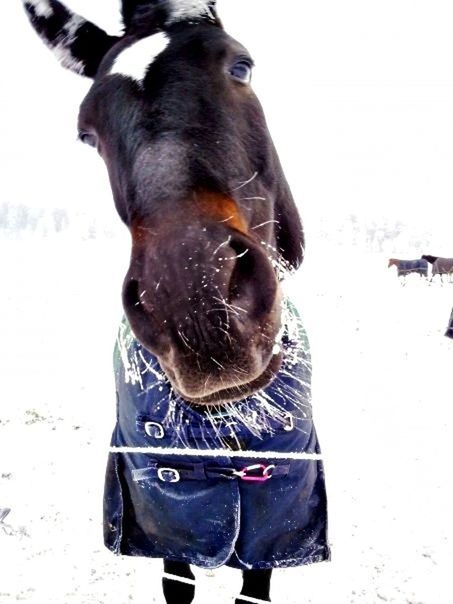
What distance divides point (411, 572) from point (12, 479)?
424 centimetres

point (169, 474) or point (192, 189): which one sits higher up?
point (192, 189)

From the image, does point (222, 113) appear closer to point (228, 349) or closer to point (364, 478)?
point (228, 349)

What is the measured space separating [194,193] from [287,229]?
99 cm

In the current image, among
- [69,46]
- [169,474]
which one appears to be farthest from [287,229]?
[69,46]

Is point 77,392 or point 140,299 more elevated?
point 140,299

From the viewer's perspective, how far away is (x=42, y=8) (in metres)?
2.17

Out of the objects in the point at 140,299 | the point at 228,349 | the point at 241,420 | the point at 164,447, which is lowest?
the point at 164,447

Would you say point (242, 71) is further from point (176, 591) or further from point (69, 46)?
point (176, 591)

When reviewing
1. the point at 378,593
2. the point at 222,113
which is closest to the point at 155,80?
the point at 222,113

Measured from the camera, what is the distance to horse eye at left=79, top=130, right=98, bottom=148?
196 cm

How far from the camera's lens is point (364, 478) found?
4.53 metres

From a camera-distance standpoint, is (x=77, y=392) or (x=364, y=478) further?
(x=77, y=392)

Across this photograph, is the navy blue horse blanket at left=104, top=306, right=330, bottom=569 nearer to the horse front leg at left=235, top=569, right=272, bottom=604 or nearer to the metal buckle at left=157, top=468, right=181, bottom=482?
the metal buckle at left=157, top=468, right=181, bottom=482

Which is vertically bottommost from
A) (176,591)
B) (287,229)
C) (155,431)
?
(176,591)
